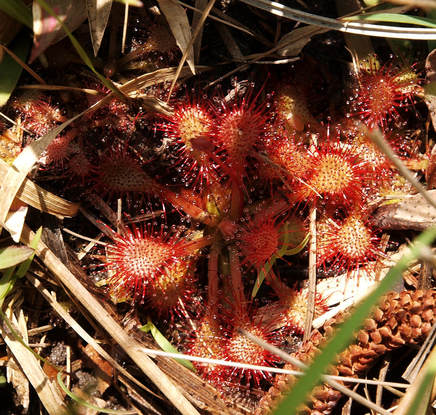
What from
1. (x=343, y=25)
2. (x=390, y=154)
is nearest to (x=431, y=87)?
(x=343, y=25)

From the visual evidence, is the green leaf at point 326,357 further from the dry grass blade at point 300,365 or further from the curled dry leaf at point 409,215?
the curled dry leaf at point 409,215

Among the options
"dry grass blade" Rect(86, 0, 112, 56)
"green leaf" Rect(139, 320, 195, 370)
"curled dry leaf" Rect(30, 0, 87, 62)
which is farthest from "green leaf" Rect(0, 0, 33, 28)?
"green leaf" Rect(139, 320, 195, 370)

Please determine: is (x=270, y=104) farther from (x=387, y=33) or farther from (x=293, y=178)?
(x=387, y=33)

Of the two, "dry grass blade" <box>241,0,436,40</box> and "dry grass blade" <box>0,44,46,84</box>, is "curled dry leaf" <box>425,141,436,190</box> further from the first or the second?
"dry grass blade" <box>0,44,46,84</box>

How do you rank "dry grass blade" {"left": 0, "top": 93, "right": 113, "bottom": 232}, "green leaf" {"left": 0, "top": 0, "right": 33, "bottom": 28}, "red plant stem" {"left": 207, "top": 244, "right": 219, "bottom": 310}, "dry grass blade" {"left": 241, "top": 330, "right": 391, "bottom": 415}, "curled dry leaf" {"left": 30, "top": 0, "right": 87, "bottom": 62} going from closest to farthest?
"dry grass blade" {"left": 241, "top": 330, "right": 391, "bottom": 415} → "curled dry leaf" {"left": 30, "top": 0, "right": 87, "bottom": 62} → "green leaf" {"left": 0, "top": 0, "right": 33, "bottom": 28} → "dry grass blade" {"left": 0, "top": 93, "right": 113, "bottom": 232} → "red plant stem" {"left": 207, "top": 244, "right": 219, "bottom": 310}

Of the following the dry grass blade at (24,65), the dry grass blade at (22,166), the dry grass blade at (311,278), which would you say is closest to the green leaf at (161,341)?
the dry grass blade at (311,278)
